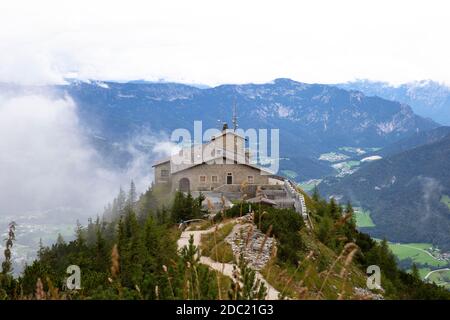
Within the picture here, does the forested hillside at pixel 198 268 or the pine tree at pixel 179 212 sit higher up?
the pine tree at pixel 179 212

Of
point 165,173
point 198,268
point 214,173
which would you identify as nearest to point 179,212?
point 198,268

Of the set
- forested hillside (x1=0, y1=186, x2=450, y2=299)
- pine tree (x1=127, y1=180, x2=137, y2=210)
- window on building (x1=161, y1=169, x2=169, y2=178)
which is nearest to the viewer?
forested hillside (x1=0, y1=186, x2=450, y2=299)

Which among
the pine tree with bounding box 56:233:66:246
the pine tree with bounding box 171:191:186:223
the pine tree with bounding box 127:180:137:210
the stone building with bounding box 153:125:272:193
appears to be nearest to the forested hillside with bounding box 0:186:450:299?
the pine tree with bounding box 171:191:186:223

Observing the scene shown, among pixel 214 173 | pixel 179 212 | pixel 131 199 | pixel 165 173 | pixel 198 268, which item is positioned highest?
pixel 165 173

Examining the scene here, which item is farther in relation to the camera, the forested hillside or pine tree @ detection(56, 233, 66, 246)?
pine tree @ detection(56, 233, 66, 246)

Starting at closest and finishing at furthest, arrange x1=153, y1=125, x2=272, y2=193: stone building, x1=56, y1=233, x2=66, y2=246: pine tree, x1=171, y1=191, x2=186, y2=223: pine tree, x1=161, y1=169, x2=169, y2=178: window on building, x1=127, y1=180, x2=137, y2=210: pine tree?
x1=171, y1=191, x2=186, y2=223: pine tree → x1=56, y1=233, x2=66, y2=246: pine tree → x1=153, y1=125, x2=272, y2=193: stone building → x1=127, y1=180, x2=137, y2=210: pine tree → x1=161, y1=169, x2=169, y2=178: window on building

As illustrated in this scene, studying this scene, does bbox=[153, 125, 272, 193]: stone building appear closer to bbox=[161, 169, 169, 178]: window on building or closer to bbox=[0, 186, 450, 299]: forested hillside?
bbox=[161, 169, 169, 178]: window on building

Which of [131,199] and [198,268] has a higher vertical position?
[131,199]

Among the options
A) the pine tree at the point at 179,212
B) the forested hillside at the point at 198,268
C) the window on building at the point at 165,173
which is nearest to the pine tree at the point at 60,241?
the window on building at the point at 165,173

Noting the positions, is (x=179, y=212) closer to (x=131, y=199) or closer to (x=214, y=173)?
(x=214, y=173)

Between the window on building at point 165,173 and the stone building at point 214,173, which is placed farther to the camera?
the window on building at point 165,173

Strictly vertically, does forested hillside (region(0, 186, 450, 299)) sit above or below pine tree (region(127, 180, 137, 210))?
below

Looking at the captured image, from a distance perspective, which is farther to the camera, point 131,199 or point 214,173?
point 131,199

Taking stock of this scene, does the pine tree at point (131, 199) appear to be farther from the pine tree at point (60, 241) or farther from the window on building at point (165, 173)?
the pine tree at point (60, 241)
